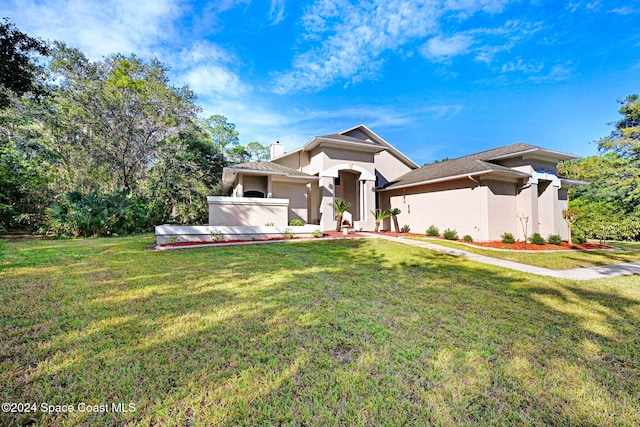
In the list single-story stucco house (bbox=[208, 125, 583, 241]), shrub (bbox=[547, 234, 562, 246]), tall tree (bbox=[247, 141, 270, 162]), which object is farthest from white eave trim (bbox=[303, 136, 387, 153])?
tall tree (bbox=[247, 141, 270, 162])

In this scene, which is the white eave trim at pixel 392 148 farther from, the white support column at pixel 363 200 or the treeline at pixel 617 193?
the treeline at pixel 617 193

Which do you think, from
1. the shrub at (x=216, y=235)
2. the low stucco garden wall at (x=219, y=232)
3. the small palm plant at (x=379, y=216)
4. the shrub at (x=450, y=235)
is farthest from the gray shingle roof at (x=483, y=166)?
the shrub at (x=216, y=235)

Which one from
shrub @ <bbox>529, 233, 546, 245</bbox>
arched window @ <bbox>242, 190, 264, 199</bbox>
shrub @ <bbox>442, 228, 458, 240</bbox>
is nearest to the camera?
shrub @ <bbox>529, 233, 546, 245</bbox>

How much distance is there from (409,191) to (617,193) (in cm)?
1604

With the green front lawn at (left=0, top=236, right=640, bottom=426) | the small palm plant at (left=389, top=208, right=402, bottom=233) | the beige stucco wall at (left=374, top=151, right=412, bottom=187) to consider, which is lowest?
the green front lawn at (left=0, top=236, right=640, bottom=426)

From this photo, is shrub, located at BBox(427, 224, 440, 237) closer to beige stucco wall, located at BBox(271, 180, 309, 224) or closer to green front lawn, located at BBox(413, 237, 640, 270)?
green front lawn, located at BBox(413, 237, 640, 270)

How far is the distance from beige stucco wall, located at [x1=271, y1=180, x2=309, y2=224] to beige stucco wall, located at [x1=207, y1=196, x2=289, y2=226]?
2402 mm

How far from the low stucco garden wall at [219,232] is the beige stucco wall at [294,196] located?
10.9 feet

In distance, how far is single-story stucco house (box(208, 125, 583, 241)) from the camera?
12594 millimetres

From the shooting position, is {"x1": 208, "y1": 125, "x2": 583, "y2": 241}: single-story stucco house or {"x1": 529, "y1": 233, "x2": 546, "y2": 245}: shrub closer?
{"x1": 529, "y1": 233, "x2": 546, "y2": 245}: shrub

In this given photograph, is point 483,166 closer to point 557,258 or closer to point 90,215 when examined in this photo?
point 557,258

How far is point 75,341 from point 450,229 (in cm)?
1516

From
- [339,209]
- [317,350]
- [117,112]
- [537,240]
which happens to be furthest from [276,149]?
[317,350]

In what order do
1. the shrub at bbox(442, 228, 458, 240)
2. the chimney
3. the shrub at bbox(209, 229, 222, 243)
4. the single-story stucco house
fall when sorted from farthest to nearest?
the chimney → the shrub at bbox(442, 228, 458, 240) → the single-story stucco house → the shrub at bbox(209, 229, 222, 243)
